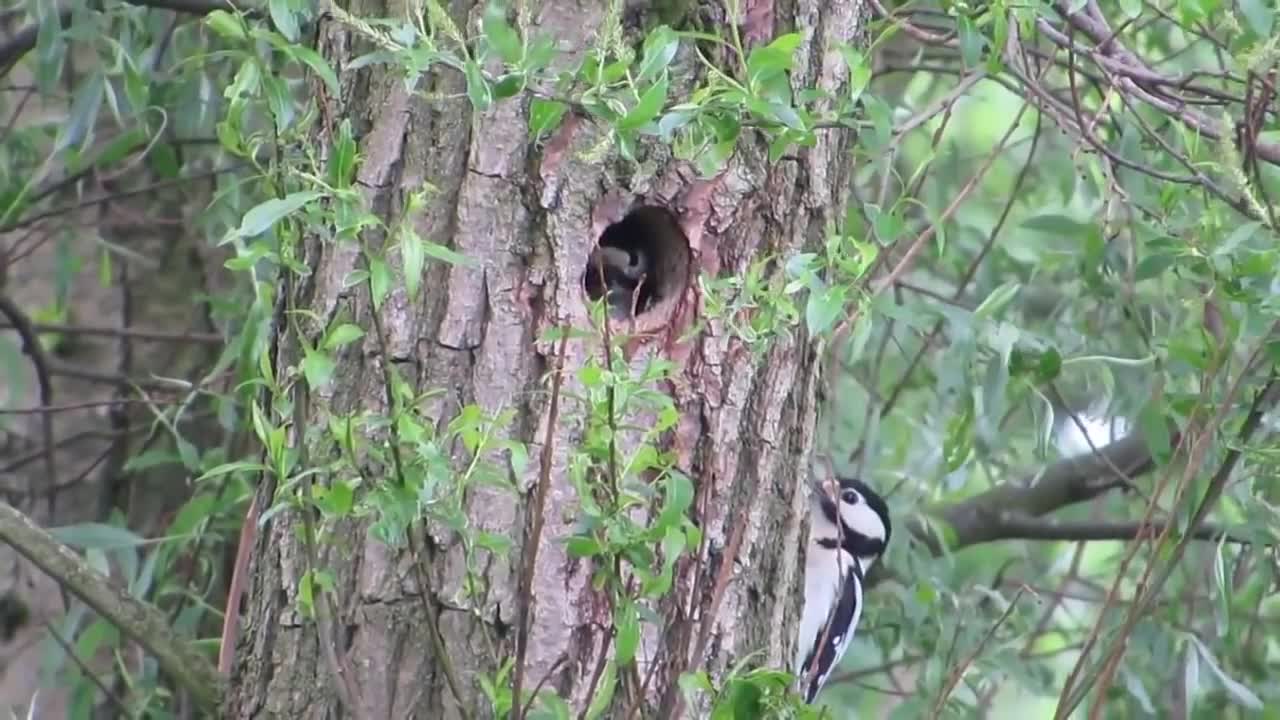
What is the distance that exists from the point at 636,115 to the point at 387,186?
0.43 m

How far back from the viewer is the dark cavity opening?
180 cm

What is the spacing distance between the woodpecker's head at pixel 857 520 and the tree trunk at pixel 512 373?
924 millimetres

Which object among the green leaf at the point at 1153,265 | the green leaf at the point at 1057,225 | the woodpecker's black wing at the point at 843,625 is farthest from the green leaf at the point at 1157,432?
the woodpecker's black wing at the point at 843,625

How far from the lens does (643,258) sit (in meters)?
1.86

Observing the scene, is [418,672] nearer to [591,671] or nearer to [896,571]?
[591,671]

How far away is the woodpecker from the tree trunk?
0.14ft

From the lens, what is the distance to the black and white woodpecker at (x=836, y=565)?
285 centimetres

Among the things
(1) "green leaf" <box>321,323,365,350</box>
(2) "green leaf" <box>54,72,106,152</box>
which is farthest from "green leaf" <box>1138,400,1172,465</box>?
(2) "green leaf" <box>54,72,106,152</box>

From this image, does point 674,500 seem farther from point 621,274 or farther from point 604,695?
point 621,274

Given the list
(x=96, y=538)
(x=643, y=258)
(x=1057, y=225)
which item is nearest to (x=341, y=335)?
(x=643, y=258)

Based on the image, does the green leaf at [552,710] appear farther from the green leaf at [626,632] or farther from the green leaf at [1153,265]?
the green leaf at [1153,265]

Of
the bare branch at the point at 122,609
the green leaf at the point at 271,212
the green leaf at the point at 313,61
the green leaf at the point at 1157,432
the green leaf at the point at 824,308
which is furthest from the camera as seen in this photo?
the green leaf at the point at 1157,432

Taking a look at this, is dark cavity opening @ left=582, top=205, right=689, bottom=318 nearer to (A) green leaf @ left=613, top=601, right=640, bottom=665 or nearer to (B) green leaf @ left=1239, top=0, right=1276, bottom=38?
(A) green leaf @ left=613, top=601, right=640, bottom=665

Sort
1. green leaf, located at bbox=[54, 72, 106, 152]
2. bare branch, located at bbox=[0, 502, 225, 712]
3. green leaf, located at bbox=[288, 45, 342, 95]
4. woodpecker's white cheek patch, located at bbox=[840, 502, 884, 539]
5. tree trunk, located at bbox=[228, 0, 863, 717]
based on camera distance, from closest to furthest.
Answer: green leaf, located at bbox=[288, 45, 342, 95] < tree trunk, located at bbox=[228, 0, 863, 717] < bare branch, located at bbox=[0, 502, 225, 712] < green leaf, located at bbox=[54, 72, 106, 152] < woodpecker's white cheek patch, located at bbox=[840, 502, 884, 539]
